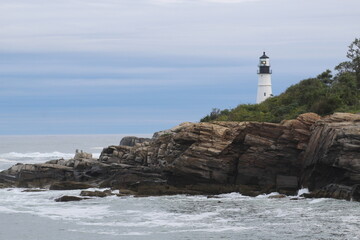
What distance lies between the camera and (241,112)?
73562mm

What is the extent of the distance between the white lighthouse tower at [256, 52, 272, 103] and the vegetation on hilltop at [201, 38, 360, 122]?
38.2ft

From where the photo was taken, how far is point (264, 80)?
93.8m

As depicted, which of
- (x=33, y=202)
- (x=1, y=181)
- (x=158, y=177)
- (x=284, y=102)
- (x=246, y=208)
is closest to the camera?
(x=246, y=208)

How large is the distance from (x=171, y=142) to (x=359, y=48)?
105ft

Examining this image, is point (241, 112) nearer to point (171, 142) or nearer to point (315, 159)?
point (171, 142)

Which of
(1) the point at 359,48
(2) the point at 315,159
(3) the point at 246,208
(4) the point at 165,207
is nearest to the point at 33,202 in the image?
(4) the point at 165,207

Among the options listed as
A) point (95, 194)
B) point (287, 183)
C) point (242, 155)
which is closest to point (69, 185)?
point (95, 194)

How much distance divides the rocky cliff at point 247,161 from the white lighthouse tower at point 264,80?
4047cm

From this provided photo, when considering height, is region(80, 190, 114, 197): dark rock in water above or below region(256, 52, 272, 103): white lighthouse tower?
below

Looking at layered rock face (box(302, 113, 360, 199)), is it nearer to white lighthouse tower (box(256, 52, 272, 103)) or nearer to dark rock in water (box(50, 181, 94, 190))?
dark rock in water (box(50, 181, 94, 190))

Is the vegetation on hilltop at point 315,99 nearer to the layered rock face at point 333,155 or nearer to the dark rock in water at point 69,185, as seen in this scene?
the layered rock face at point 333,155

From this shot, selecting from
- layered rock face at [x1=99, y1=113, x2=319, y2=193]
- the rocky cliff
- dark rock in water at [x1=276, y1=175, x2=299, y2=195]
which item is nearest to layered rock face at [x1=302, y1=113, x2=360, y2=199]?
the rocky cliff

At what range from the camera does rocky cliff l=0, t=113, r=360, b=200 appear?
41.5 metres

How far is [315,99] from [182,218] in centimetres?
3182
